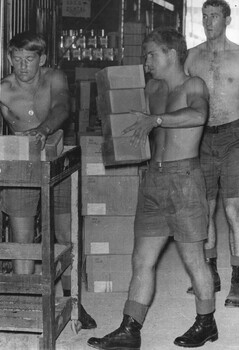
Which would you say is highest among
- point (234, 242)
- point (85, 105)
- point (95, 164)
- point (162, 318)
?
point (85, 105)

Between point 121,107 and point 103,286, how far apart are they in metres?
2.00

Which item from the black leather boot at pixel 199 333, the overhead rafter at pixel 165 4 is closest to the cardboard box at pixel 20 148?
the black leather boot at pixel 199 333

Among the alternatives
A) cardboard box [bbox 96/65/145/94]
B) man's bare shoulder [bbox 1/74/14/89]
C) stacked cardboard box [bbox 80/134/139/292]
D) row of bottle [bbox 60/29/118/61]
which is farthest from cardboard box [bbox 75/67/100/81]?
cardboard box [bbox 96/65/145/94]

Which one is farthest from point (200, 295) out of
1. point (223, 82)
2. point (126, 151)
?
point (223, 82)

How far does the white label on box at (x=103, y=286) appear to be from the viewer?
19.7 ft

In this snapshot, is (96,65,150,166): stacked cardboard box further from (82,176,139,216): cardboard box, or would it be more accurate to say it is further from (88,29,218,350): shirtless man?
(82,176,139,216): cardboard box

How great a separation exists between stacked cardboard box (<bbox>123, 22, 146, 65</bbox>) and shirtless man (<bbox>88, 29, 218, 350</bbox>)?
6.64 metres

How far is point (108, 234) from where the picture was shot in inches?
235

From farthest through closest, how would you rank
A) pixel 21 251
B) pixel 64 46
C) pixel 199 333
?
pixel 64 46 < pixel 199 333 < pixel 21 251

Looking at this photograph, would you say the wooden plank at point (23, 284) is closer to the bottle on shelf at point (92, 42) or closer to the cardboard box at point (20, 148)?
the cardboard box at point (20, 148)

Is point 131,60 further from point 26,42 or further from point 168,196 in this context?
point 168,196

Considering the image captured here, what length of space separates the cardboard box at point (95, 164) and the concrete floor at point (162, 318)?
94cm

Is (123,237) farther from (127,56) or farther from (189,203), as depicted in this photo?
(127,56)

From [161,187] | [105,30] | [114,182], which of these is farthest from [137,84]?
[105,30]
